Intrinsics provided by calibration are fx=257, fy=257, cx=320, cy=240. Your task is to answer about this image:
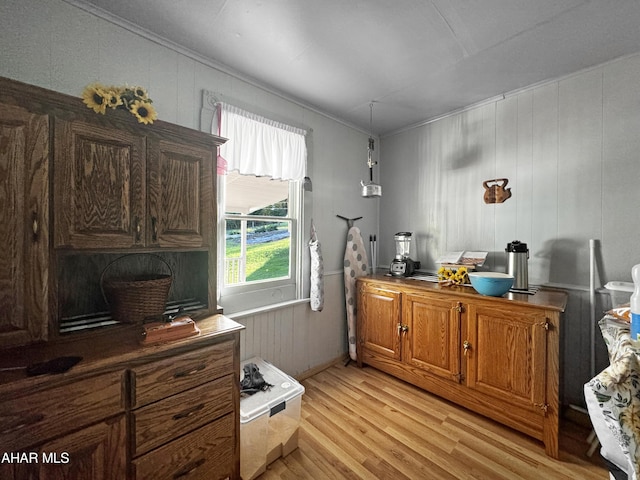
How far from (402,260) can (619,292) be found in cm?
151

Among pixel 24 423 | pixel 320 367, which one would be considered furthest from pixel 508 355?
pixel 24 423

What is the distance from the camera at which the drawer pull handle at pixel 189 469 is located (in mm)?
1144

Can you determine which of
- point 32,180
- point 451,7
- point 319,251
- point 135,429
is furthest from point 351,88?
point 135,429

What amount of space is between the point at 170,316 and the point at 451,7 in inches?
86.2

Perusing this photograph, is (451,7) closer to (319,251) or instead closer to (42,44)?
(319,251)

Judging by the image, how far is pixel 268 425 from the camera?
4.95 ft

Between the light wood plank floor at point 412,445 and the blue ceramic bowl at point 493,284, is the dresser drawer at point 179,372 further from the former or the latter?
the blue ceramic bowl at point 493,284

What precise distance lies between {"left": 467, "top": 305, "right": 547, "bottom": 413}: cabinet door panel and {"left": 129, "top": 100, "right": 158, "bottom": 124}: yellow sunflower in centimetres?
230

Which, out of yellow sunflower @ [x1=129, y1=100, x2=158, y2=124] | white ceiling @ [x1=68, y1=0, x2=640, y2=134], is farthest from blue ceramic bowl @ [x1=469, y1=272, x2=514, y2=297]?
yellow sunflower @ [x1=129, y1=100, x2=158, y2=124]

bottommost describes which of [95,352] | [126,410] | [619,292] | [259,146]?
[126,410]

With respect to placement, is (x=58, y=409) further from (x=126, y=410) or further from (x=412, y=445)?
(x=412, y=445)

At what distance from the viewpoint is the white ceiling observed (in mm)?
1364

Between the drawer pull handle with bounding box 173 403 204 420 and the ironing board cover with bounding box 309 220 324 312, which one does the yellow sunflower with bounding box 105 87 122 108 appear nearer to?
the drawer pull handle with bounding box 173 403 204 420

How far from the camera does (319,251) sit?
240 cm
